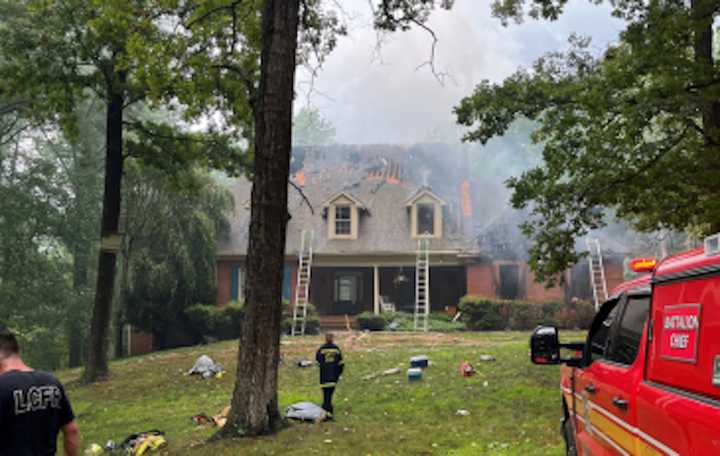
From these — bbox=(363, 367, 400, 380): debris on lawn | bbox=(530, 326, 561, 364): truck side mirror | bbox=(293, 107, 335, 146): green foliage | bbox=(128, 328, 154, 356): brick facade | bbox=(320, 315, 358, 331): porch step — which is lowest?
bbox=(128, 328, 154, 356): brick facade

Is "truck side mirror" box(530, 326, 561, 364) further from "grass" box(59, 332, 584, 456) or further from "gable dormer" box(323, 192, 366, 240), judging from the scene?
"gable dormer" box(323, 192, 366, 240)

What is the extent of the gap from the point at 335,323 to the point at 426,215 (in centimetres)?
650

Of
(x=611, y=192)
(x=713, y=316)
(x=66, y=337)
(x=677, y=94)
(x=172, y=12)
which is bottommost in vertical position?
(x=66, y=337)

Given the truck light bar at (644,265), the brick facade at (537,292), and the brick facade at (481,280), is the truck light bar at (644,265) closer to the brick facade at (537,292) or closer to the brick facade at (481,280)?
the brick facade at (537,292)

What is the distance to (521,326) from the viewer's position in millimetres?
26078

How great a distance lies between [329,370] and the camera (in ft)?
35.9

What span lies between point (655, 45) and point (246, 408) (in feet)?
28.0

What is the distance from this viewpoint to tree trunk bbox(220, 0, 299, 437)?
8867 mm

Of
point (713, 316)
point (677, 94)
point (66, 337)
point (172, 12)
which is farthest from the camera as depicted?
point (66, 337)

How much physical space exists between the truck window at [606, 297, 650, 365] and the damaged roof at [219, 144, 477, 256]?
24.3 meters

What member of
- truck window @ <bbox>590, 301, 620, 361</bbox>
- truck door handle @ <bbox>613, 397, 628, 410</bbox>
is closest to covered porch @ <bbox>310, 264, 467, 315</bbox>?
truck window @ <bbox>590, 301, 620, 361</bbox>

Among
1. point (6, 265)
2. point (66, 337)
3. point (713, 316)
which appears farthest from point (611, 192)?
point (66, 337)

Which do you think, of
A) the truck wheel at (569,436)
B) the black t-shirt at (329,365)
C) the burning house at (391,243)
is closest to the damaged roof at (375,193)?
the burning house at (391,243)

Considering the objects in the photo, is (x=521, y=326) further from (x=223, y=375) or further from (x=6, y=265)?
(x=6, y=265)
